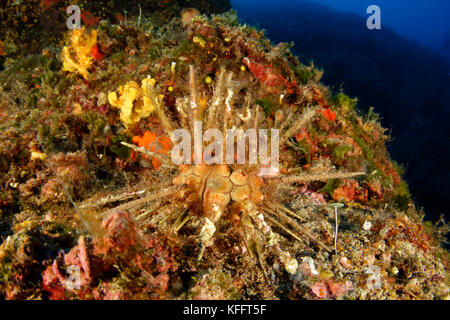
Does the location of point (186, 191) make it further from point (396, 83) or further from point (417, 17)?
point (417, 17)

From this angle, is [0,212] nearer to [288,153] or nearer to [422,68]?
[288,153]

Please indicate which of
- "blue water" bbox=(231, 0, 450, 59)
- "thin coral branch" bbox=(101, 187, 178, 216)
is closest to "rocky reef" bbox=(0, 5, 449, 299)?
"thin coral branch" bbox=(101, 187, 178, 216)

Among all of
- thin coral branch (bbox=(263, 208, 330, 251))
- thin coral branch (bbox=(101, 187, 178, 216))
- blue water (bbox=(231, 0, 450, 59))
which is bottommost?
thin coral branch (bbox=(263, 208, 330, 251))

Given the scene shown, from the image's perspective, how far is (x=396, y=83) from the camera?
15484 mm

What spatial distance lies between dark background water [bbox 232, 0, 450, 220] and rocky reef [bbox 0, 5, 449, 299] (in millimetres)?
7301

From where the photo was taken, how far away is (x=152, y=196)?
203cm

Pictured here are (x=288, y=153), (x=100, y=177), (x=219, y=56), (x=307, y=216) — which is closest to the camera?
(x=307, y=216)

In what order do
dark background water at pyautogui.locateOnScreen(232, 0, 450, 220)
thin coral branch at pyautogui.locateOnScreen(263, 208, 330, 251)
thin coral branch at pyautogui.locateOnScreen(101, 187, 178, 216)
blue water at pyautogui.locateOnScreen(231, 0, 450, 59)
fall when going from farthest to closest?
blue water at pyautogui.locateOnScreen(231, 0, 450, 59)
dark background water at pyautogui.locateOnScreen(232, 0, 450, 220)
thin coral branch at pyautogui.locateOnScreen(263, 208, 330, 251)
thin coral branch at pyautogui.locateOnScreen(101, 187, 178, 216)

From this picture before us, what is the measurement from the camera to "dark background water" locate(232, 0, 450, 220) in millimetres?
12133

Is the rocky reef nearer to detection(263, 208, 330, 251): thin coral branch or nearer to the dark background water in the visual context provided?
detection(263, 208, 330, 251): thin coral branch

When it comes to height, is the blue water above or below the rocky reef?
above

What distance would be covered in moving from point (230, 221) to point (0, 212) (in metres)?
2.92

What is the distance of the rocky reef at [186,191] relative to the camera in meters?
1.67
